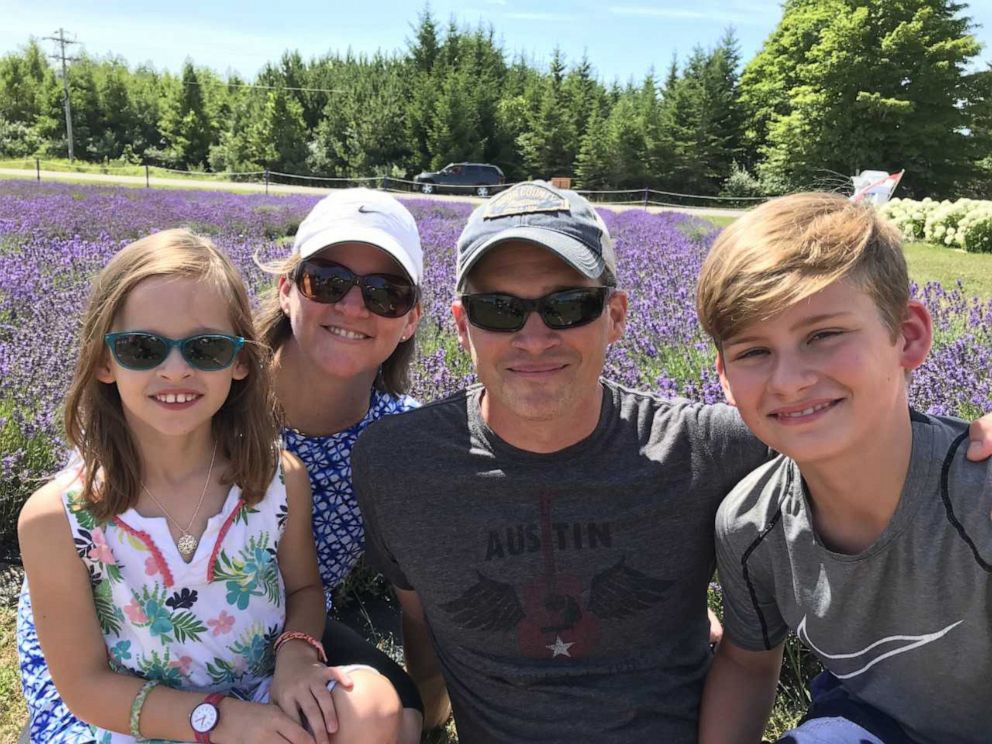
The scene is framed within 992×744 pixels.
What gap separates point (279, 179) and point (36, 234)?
34.6 meters

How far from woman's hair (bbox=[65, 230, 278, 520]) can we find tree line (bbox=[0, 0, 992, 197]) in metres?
37.6

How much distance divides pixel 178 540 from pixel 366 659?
610mm

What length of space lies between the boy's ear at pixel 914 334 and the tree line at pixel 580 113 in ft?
123

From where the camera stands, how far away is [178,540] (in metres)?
1.85

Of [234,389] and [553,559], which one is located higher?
[234,389]

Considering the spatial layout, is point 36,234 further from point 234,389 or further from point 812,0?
point 812,0

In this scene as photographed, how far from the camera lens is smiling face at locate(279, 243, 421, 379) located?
2.25 m

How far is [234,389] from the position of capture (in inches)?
80.0

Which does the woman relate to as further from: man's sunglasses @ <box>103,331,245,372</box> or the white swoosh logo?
the white swoosh logo

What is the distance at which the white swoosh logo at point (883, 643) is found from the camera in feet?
4.81

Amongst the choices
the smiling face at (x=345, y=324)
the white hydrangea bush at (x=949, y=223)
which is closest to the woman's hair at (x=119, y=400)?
the smiling face at (x=345, y=324)

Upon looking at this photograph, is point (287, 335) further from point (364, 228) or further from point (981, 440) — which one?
point (981, 440)

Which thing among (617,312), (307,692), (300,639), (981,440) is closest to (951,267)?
(617,312)

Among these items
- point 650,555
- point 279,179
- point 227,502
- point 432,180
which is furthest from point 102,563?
point 279,179
